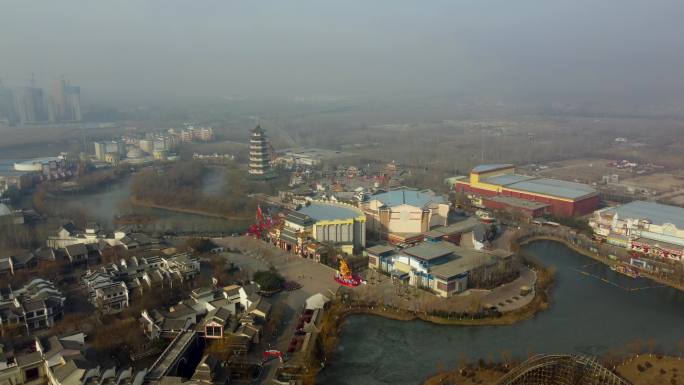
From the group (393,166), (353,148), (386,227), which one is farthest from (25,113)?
(386,227)

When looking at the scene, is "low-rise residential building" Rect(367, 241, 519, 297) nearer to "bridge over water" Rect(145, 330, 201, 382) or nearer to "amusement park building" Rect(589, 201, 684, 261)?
"amusement park building" Rect(589, 201, 684, 261)

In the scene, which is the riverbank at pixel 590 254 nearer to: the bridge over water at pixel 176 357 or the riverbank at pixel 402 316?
the riverbank at pixel 402 316

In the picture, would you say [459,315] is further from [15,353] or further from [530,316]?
[15,353]

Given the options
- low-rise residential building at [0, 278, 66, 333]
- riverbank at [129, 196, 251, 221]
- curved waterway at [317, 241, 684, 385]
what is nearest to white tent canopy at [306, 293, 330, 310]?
curved waterway at [317, 241, 684, 385]

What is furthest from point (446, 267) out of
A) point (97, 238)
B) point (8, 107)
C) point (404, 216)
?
point (8, 107)

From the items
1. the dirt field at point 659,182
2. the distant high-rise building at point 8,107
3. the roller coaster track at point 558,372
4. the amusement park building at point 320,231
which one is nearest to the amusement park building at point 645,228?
the dirt field at point 659,182
